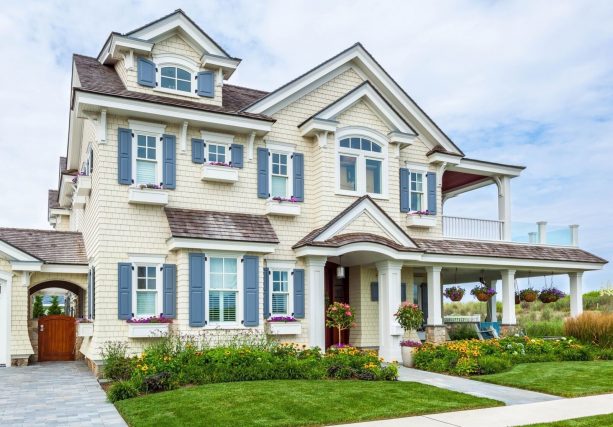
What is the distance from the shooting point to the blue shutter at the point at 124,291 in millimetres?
15945

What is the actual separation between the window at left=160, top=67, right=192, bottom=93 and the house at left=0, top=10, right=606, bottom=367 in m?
0.04

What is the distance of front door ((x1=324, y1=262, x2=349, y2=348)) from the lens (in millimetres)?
20672

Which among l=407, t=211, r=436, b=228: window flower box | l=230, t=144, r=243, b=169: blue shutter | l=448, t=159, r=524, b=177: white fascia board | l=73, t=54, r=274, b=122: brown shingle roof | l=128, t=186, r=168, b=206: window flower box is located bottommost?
l=407, t=211, r=436, b=228: window flower box

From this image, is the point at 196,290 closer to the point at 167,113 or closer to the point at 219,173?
the point at 219,173

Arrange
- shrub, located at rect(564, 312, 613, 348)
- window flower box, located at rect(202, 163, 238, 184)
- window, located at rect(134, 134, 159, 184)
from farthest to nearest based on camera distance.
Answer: shrub, located at rect(564, 312, 613, 348)
window flower box, located at rect(202, 163, 238, 184)
window, located at rect(134, 134, 159, 184)

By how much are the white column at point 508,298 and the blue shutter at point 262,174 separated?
31.9ft

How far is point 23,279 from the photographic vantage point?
1838 cm

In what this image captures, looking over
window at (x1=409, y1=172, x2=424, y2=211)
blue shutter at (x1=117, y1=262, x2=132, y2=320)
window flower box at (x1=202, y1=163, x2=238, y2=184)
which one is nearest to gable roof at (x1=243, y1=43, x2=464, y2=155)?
window at (x1=409, y1=172, x2=424, y2=211)

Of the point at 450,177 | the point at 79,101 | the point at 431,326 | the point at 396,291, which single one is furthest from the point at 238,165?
the point at 450,177

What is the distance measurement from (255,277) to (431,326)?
6.73m

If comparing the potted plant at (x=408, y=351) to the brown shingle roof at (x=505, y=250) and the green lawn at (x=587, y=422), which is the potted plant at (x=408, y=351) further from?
the green lawn at (x=587, y=422)

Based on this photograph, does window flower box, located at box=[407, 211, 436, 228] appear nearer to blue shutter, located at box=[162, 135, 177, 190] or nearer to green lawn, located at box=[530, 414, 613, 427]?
blue shutter, located at box=[162, 135, 177, 190]

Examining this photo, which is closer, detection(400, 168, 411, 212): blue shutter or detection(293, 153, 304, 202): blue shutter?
detection(293, 153, 304, 202): blue shutter

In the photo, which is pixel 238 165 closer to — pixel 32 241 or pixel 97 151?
pixel 97 151
